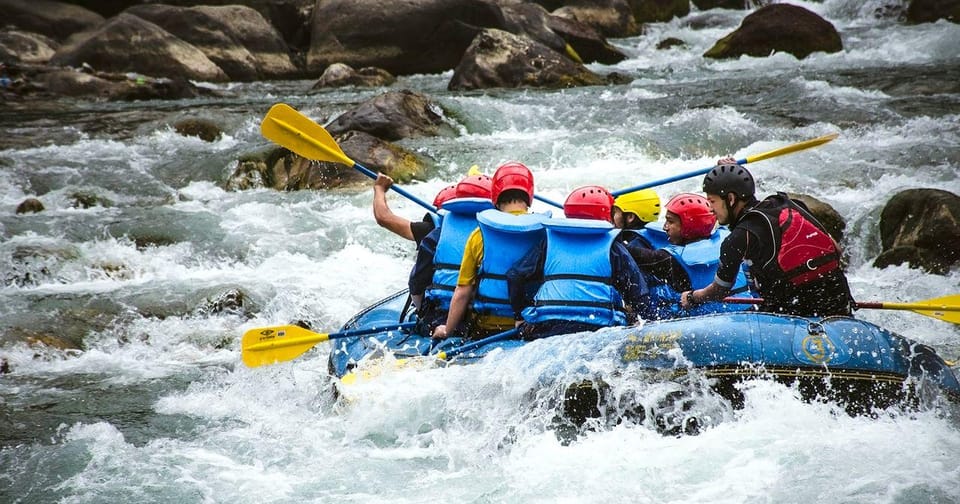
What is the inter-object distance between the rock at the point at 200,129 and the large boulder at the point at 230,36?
6042 millimetres

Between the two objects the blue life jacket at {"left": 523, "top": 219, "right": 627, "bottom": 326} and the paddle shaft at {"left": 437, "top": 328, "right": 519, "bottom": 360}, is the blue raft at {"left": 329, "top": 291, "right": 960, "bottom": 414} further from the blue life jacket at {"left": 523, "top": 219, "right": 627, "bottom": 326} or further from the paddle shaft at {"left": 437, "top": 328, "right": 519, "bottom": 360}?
the paddle shaft at {"left": 437, "top": 328, "right": 519, "bottom": 360}

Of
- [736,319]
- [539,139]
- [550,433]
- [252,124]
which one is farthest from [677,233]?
[252,124]

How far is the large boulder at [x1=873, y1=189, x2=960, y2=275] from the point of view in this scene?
7754 millimetres

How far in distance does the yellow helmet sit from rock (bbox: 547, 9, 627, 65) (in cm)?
1322

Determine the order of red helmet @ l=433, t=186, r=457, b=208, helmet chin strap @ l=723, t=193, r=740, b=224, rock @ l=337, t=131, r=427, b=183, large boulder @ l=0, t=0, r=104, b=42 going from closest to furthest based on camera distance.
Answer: helmet chin strap @ l=723, t=193, r=740, b=224 → red helmet @ l=433, t=186, r=457, b=208 → rock @ l=337, t=131, r=427, b=183 → large boulder @ l=0, t=0, r=104, b=42

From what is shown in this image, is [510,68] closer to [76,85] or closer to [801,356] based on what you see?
[76,85]

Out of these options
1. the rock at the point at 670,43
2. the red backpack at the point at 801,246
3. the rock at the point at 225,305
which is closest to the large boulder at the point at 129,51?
the rock at the point at 670,43

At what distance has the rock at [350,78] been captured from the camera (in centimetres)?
1667

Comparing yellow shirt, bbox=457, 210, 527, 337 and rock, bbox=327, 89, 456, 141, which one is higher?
yellow shirt, bbox=457, 210, 527, 337

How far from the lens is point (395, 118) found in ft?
39.2

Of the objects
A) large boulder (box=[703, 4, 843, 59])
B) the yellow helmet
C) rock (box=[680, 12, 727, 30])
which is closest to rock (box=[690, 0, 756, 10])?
rock (box=[680, 12, 727, 30])

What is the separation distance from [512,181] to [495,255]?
0.41 m

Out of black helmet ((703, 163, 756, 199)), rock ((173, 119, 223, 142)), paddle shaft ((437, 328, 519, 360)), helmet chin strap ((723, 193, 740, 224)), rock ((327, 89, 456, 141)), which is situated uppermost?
black helmet ((703, 163, 756, 199))

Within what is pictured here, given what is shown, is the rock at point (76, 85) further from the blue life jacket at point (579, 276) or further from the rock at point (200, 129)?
the blue life jacket at point (579, 276)
